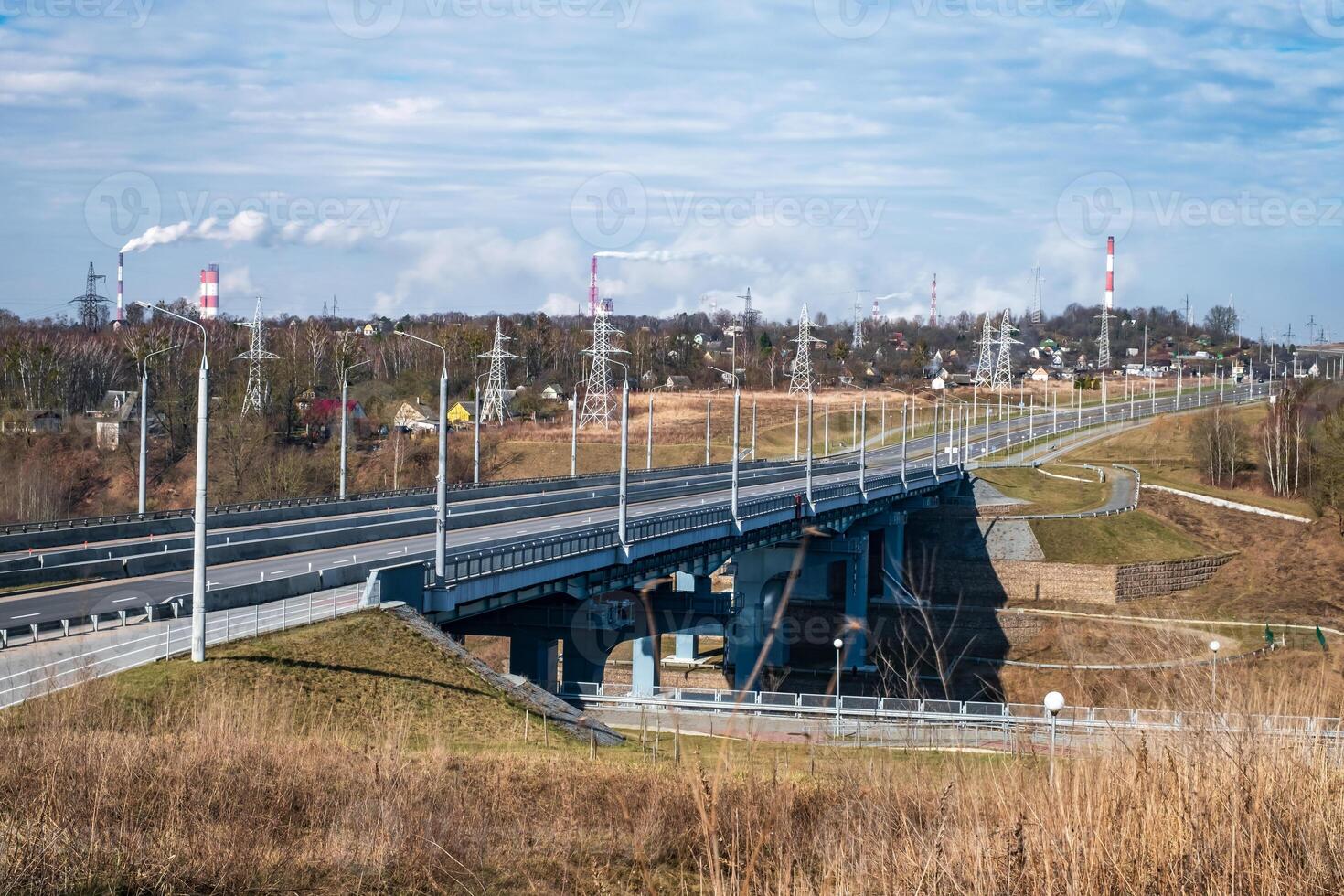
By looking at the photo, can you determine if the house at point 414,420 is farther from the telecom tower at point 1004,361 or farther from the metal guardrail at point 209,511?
the telecom tower at point 1004,361

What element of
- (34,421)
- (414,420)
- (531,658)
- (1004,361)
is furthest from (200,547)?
(1004,361)

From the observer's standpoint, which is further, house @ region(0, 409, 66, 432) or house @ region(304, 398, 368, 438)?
house @ region(304, 398, 368, 438)

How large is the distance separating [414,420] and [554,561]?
69.8 m

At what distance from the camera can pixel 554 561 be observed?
36688mm

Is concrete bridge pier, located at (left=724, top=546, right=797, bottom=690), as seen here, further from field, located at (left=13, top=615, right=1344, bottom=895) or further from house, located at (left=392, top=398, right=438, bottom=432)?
house, located at (left=392, top=398, right=438, bottom=432)

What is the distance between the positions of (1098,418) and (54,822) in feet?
443

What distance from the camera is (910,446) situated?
12256cm

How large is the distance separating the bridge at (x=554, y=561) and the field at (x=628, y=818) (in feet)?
5.35

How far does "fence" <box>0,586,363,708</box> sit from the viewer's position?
69.2 ft

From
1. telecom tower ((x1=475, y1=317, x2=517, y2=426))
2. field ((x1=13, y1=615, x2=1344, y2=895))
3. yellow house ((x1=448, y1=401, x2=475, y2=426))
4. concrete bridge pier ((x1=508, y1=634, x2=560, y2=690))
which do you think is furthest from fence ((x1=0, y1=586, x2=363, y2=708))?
telecom tower ((x1=475, y1=317, x2=517, y2=426))

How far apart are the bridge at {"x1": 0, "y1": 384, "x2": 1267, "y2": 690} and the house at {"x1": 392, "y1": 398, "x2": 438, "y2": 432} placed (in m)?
25.5

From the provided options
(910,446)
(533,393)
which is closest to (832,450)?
(910,446)

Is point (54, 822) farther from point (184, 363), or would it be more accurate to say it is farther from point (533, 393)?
point (533, 393)

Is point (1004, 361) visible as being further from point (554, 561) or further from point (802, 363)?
point (554, 561)
